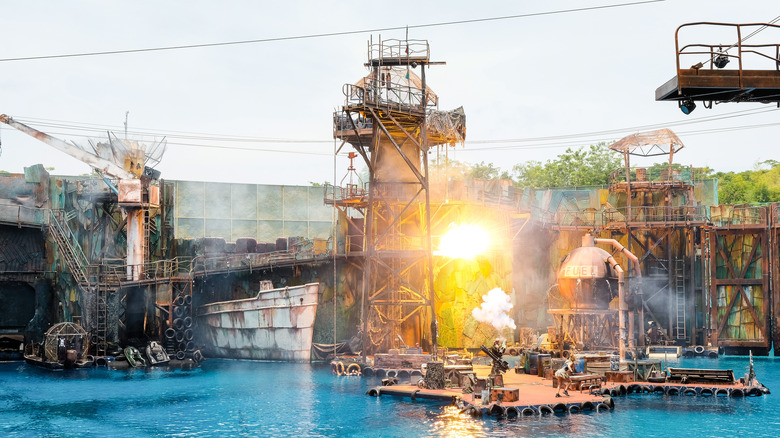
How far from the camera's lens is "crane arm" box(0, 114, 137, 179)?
50.2 meters

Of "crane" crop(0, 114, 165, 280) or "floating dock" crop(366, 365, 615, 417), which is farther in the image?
"crane" crop(0, 114, 165, 280)

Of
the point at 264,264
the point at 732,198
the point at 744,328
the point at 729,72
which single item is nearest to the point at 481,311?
the point at 264,264

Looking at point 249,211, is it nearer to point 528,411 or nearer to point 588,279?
point 588,279

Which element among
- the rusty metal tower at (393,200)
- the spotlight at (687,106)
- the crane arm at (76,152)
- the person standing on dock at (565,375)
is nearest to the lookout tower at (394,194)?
the rusty metal tower at (393,200)

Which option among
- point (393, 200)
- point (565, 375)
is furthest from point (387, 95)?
point (565, 375)

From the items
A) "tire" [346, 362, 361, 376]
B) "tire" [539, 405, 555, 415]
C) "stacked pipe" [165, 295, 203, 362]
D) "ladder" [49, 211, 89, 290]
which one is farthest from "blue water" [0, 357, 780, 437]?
"ladder" [49, 211, 89, 290]

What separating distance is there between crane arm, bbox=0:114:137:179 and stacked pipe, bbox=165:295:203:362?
8.64 metres

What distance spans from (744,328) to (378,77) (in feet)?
94.0

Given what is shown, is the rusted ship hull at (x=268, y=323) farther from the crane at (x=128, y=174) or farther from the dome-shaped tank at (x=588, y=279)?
the dome-shaped tank at (x=588, y=279)

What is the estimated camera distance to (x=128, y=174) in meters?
50.7

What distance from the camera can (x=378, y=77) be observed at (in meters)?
43.5

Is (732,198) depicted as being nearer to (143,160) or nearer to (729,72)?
(143,160)

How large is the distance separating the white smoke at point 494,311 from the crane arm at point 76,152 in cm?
2244

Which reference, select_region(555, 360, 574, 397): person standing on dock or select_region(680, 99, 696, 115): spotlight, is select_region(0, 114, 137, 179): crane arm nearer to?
select_region(555, 360, 574, 397): person standing on dock
